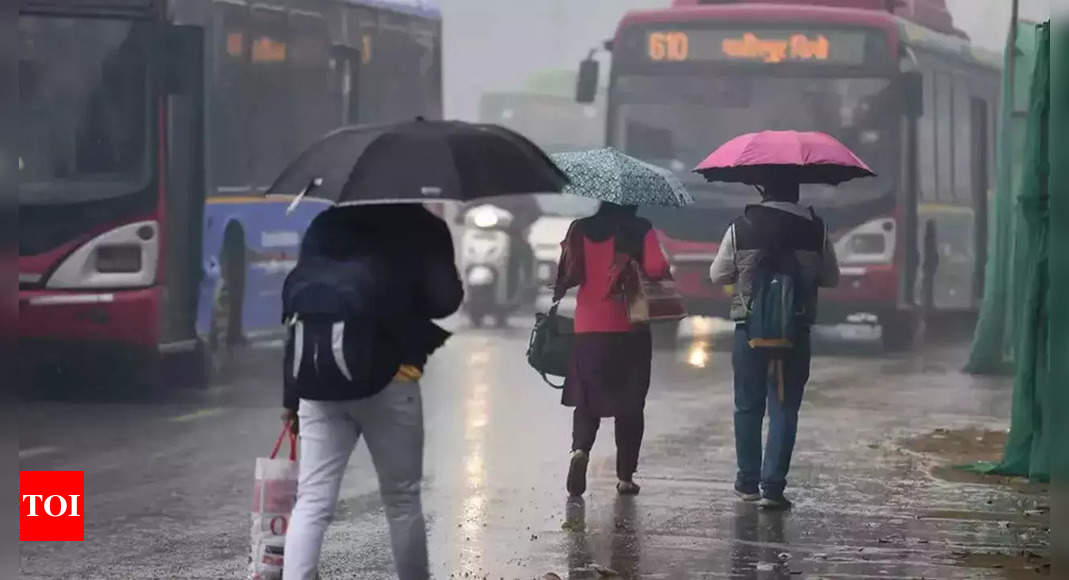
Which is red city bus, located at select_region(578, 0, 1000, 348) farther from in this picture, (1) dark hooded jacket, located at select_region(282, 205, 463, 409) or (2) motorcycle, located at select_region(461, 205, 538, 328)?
(1) dark hooded jacket, located at select_region(282, 205, 463, 409)

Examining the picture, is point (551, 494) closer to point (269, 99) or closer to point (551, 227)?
point (269, 99)

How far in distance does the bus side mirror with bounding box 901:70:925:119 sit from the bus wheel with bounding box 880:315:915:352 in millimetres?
2035

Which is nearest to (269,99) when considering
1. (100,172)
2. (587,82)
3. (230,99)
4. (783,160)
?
(230,99)

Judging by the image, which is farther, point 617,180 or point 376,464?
point 617,180

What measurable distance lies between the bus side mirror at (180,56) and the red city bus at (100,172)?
1 cm

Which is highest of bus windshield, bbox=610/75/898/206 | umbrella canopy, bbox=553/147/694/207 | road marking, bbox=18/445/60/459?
bus windshield, bbox=610/75/898/206

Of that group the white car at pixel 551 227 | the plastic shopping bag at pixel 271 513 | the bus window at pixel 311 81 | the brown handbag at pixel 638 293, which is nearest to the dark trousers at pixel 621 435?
the brown handbag at pixel 638 293

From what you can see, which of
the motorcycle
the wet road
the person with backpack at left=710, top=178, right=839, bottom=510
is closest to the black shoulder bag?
the wet road

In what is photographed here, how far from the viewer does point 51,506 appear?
10.6m

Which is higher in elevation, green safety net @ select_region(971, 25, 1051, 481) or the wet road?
green safety net @ select_region(971, 25, 1051, 481)

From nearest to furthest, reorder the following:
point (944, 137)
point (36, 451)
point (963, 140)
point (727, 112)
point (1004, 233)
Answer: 1. point (36, 451)
2. point (1004, 233)
3. point (727, 112)
4. point (944, 137)
5. point (963, 140)

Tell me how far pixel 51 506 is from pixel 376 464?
398 centimetres

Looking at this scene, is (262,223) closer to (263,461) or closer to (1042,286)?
(1042,286)

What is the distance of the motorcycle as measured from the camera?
80.6 ft
